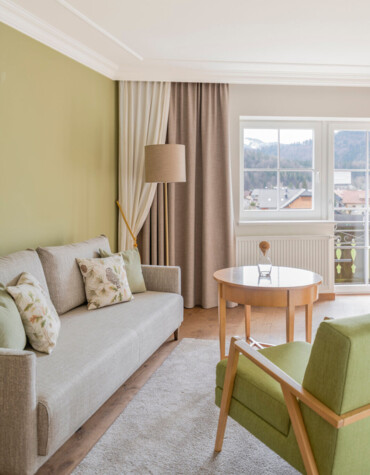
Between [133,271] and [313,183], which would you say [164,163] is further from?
[313,183]

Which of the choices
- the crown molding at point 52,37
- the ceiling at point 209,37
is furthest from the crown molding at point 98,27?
the crown molding at point 52,37

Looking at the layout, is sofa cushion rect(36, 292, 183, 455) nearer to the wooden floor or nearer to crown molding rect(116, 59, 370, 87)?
the wooden floor

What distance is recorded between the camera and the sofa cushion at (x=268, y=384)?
1.74m

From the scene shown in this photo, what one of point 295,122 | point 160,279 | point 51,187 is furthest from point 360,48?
point 51,187

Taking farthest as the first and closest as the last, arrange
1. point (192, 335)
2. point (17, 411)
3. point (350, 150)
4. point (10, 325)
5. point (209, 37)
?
point (350, 150)
point (192, 335)
point (209, 37)
point (10, 325)
point (17, 411)

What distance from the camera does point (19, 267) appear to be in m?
2.61

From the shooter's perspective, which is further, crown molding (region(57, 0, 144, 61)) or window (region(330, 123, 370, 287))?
window (region(330, 123, 370, 287))

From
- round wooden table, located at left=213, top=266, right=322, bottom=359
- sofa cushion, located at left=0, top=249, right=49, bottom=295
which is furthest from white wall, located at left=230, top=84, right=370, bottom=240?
sofa cushion, located at left=0, top=249, right=49, bottom=295

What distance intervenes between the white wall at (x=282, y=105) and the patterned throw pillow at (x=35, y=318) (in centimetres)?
292

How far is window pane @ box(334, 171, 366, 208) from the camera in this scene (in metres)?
5.26

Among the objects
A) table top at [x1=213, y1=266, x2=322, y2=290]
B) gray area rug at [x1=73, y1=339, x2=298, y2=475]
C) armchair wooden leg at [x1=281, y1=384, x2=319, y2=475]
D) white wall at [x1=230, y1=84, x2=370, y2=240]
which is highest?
white wall at [x1=230, y1=84, x2=370, y2=240]

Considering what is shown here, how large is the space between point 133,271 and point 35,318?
1.32 meters

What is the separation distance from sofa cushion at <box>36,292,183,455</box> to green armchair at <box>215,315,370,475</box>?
77 centimetres

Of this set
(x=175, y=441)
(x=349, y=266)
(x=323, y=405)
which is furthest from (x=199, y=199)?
(x=323, y=405)
